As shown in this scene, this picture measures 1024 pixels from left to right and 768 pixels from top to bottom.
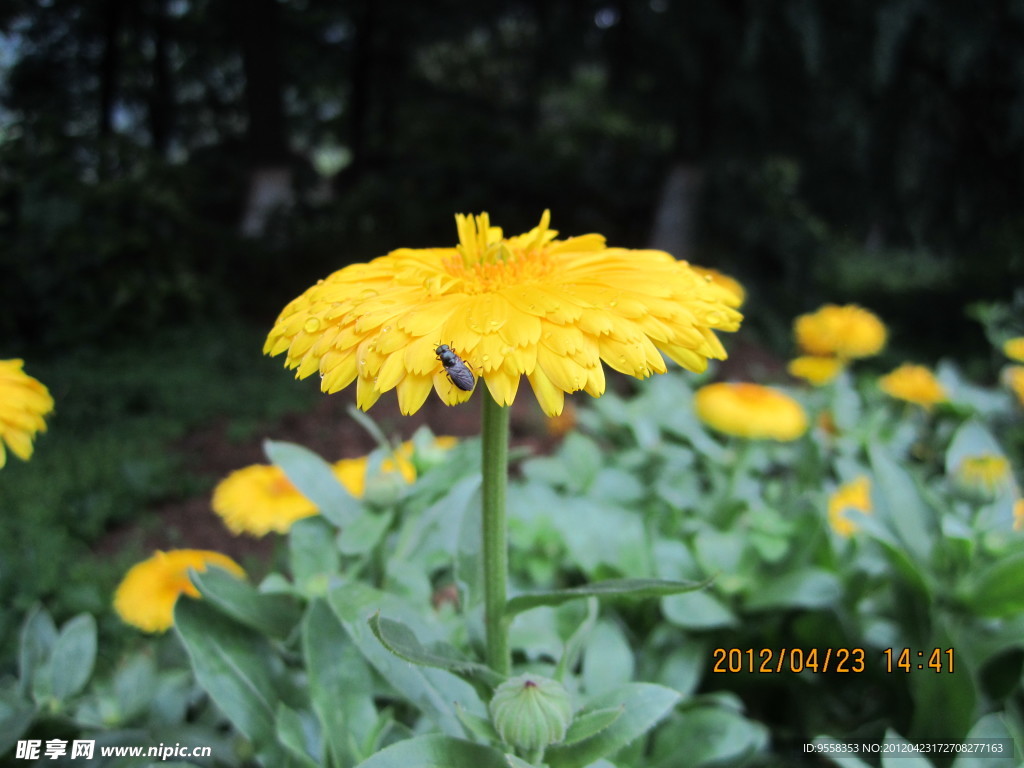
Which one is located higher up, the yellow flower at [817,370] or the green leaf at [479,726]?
the yellow flower at [817,370]

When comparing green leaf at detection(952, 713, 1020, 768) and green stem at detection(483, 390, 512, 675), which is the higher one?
green stem at detection(483, 390, 512, 675)

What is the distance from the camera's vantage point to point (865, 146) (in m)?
3.17

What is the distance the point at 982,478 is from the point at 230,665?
3.68 ft

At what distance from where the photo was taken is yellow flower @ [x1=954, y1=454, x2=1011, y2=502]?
3.52 feet

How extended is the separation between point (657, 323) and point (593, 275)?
138 millimetres

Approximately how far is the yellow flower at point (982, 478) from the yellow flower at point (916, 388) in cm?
74

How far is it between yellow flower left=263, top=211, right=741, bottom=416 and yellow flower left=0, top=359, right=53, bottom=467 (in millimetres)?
276

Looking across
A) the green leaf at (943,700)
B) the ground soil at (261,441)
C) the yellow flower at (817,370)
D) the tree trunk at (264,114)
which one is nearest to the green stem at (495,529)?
the green leaf at (943,700)

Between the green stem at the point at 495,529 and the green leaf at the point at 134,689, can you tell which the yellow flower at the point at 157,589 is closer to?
the green leaf at the point at 134,689

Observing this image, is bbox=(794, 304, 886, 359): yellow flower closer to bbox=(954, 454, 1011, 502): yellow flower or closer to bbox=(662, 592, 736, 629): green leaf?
bbox=(954, 454, 1011, 502): yellow flower

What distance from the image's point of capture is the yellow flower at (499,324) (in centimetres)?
57

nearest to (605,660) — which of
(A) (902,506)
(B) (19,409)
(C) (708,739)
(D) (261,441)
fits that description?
(C) (708,739)

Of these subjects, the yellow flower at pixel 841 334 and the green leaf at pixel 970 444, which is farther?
the yellow flower at pixel 841 334

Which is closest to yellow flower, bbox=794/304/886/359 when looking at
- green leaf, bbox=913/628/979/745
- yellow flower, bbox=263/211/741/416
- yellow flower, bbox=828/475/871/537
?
yellow flower, bbox=828/475/871/537
